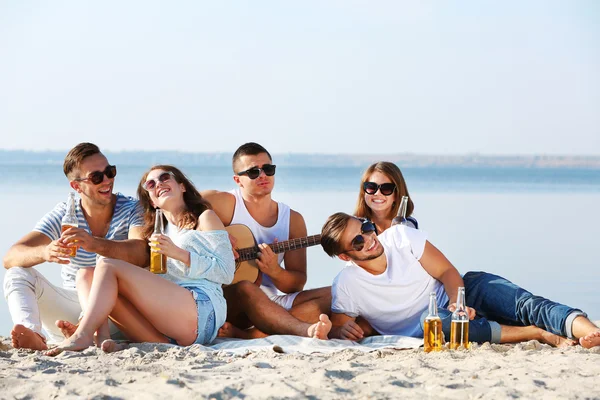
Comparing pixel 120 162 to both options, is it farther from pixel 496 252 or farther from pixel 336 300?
pixel 336 300

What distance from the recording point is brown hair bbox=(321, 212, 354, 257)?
237 inches

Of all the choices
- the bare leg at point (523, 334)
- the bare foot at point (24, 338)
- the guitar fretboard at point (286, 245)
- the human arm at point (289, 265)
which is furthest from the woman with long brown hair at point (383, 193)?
the bare foot at point (24, 338)

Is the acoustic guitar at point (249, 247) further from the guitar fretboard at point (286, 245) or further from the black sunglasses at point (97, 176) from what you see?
the black sunglasses at point (97, 176)

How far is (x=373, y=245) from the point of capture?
5.98m

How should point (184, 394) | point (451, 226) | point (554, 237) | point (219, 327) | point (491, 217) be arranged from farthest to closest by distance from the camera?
point (491, 217) → point (451, 226) → point (554, 237) → point (219, 327) → point (184, 394)

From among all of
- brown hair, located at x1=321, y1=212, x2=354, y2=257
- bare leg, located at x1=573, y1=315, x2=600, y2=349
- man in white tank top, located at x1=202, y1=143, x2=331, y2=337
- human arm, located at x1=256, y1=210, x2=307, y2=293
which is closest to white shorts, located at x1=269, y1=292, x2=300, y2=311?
man in white tank top, located at x1=202, y1=143, x2=331, y2=337

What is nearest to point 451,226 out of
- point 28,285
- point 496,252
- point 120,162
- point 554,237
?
point 554,237

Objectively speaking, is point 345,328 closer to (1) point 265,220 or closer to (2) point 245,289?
(2) point 245,289

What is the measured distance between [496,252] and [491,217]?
5541 mm

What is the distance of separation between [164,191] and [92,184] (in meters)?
0.68

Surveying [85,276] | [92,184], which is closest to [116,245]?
[85,276]

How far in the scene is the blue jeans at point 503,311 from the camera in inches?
227

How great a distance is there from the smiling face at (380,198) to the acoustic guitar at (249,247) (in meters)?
0.52

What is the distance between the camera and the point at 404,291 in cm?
609
